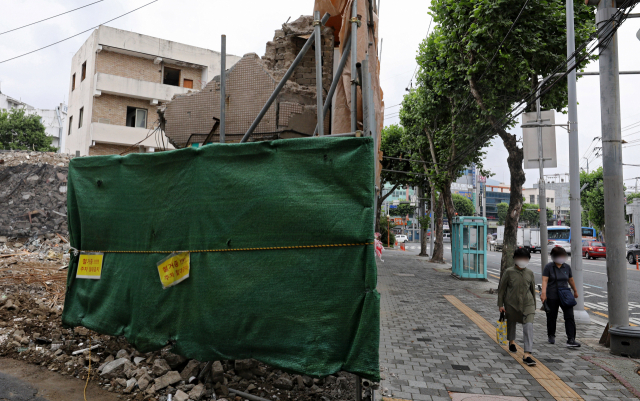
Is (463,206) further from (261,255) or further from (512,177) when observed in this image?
(261,255)

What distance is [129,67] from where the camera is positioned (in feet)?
83.5

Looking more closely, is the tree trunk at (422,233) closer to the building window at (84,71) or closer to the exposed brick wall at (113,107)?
the exposed brick wall at (113,107)

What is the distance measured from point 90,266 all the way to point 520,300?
5373 mm

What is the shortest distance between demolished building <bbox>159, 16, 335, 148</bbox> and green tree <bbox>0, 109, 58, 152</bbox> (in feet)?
110

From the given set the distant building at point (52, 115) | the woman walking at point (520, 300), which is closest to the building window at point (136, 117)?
the woman walking at point (520, 300)

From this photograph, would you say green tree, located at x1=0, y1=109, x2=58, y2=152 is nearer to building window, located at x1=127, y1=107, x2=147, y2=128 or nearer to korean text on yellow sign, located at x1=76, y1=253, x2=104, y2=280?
building window, located at x1=127, y1=107, x2=147, y2=128

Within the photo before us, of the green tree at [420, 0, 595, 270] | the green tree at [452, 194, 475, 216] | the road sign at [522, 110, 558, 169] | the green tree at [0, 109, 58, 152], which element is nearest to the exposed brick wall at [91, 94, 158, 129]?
the green tree at [0, 109, 58, 152]

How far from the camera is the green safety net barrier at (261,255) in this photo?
306 cm

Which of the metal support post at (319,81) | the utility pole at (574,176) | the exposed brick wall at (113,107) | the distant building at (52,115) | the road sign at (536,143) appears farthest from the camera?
the distant building at (52,115)

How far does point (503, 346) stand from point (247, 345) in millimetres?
4581

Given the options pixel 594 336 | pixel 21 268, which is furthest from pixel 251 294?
pixel 21 268

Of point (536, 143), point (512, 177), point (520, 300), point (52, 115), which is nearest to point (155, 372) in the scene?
point (520, 300)

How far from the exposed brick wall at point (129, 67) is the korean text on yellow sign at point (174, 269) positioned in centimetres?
2528

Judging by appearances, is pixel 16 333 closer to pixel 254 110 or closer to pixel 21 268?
pixel 254 110
